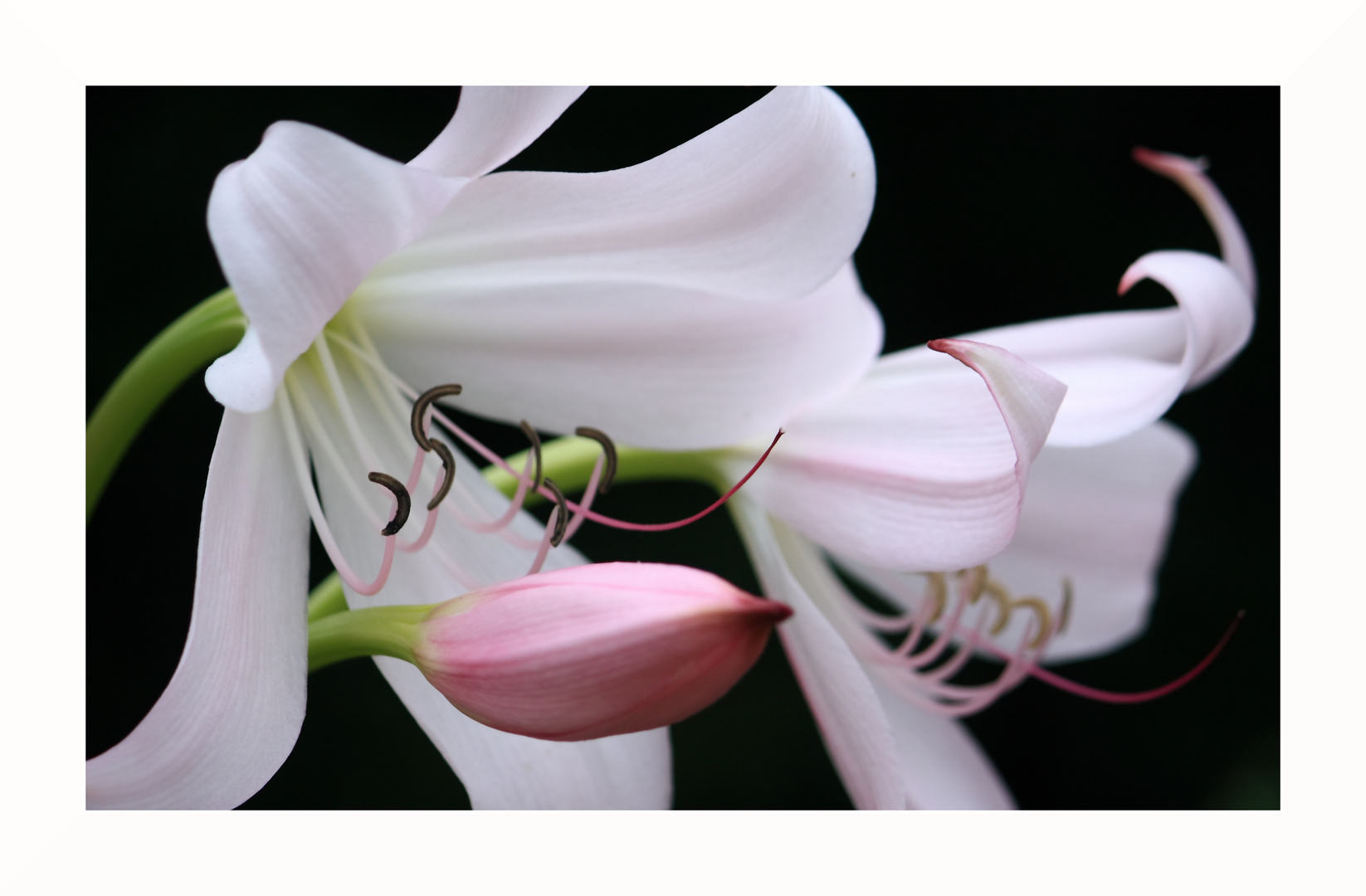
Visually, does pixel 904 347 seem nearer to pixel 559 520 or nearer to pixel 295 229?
pixel 559 520

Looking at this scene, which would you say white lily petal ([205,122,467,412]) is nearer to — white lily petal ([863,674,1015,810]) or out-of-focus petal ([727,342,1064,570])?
out-of-focus petal ([727,342,1064,570])

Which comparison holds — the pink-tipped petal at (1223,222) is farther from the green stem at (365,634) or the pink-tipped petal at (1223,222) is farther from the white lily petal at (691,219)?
the green stem at (365,634)

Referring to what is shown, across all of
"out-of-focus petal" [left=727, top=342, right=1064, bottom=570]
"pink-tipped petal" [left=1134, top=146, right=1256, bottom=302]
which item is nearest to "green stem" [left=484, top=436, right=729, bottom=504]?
"out-of-focus petal" [left=727, top=342, right=1064, bottom=570]

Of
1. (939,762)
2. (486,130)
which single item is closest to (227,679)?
(486,130)
